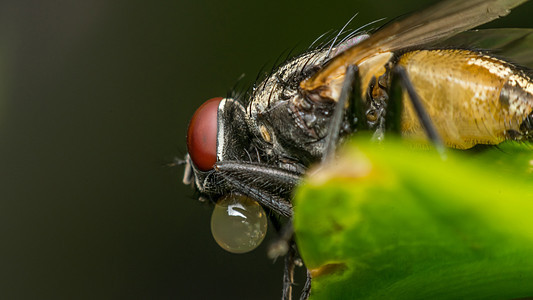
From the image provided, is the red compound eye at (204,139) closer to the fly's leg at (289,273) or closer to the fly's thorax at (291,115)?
the fly's thorax at (291,115)

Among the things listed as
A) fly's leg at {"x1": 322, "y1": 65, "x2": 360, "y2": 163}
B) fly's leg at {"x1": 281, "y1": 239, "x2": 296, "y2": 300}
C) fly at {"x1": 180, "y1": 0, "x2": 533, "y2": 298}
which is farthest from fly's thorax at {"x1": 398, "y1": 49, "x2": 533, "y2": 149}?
fly's leg at {"x1": 281, "y1": 239, "x2": 296, "y2": 300}

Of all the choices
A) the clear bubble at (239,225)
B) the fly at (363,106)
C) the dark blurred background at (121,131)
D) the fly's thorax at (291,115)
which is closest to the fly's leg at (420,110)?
the fly at (363,106)

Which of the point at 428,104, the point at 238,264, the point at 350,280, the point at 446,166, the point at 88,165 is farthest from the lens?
the point at 88,165

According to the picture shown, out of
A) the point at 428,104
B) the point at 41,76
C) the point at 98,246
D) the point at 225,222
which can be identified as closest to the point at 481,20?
the point at 428,104

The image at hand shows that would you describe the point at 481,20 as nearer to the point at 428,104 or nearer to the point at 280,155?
the point at 428,104

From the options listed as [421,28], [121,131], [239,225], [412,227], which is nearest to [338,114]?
[421,28]

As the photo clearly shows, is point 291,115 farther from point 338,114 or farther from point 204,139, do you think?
point 338,114

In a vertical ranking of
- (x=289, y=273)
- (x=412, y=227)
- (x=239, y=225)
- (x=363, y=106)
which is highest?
(x=412, y=227)
